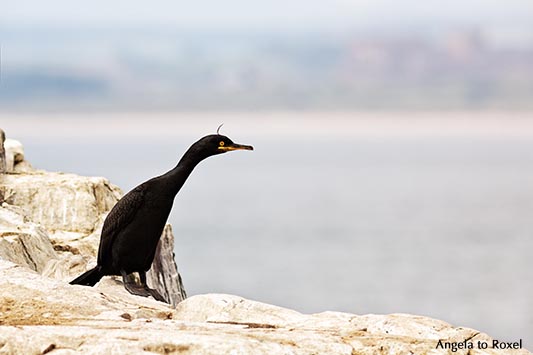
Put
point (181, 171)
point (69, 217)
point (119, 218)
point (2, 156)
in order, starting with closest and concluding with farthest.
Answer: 1. point (181, 171)
2. point (119, 218)
3. point (69, 217)
4. point (2, 156)

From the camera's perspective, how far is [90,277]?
453 inches

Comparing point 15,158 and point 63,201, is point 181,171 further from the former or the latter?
point 15,158

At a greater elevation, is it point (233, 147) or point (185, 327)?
point (233, 147)

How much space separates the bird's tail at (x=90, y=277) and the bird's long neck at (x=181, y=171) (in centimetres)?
141

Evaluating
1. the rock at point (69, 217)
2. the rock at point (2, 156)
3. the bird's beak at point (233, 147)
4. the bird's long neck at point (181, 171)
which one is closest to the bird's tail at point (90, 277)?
the rock at point (69, 217)

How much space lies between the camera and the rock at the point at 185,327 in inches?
278

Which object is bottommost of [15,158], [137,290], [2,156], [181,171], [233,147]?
[137,290]

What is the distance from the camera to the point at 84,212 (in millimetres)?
14023

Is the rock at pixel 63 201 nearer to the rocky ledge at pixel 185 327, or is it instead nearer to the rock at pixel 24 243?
the rock at pixel 24 243

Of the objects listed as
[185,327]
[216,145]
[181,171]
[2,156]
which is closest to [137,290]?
[181,171]

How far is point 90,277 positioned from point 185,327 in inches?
159

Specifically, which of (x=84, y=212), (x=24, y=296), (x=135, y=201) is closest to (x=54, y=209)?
(x=84, y=212)

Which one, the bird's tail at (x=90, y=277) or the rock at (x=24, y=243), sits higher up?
the rock at (x=24, y=243)

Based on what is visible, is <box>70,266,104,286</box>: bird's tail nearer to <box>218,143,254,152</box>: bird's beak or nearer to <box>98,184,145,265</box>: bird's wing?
<box>98,184,145,265</box>: bird's wing
